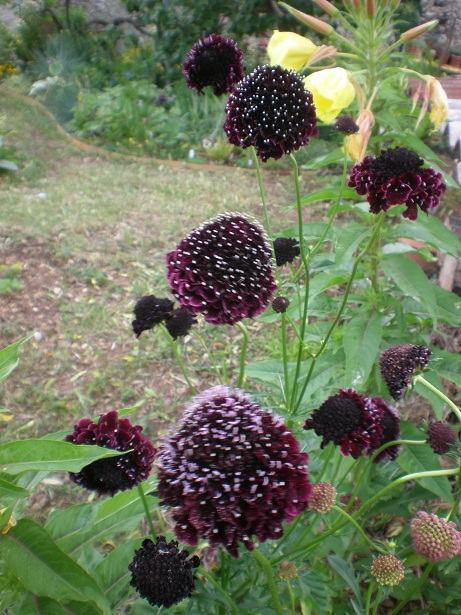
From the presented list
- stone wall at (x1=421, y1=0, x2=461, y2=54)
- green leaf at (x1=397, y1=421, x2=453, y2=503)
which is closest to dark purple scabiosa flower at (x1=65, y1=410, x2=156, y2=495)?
green leaf at (x1=397, y1=421, x2=453, y2=503)

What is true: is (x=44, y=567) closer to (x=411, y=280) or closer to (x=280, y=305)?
(x=280, y=305)

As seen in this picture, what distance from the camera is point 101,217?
5.03 meters

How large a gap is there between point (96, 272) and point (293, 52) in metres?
2.76

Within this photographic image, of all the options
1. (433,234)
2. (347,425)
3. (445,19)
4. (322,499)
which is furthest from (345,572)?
(445,19)

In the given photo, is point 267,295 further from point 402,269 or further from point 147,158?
point 147,158

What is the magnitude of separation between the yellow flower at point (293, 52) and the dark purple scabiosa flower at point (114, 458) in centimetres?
105

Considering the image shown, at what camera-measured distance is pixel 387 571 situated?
4.60 ft

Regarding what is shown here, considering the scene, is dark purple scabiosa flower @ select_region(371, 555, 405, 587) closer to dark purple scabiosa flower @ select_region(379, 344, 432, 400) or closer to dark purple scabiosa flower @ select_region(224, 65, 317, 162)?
dark purple scabiosa flower @ select_region(379, 344, 432, 400)

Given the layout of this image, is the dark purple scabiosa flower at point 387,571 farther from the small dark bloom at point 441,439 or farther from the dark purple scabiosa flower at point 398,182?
the dark purple scabiosa flower at point 398,182

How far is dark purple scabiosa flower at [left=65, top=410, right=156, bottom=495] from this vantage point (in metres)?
1.25

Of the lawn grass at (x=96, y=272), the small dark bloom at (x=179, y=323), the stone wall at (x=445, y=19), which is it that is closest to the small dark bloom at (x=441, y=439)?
the small dark bloom at (x=179, y=323)

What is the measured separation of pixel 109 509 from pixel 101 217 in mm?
3505

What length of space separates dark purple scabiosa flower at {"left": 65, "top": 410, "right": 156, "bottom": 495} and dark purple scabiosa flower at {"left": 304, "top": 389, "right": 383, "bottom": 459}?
0.33m

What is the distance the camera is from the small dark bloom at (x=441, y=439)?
54.0 inches
